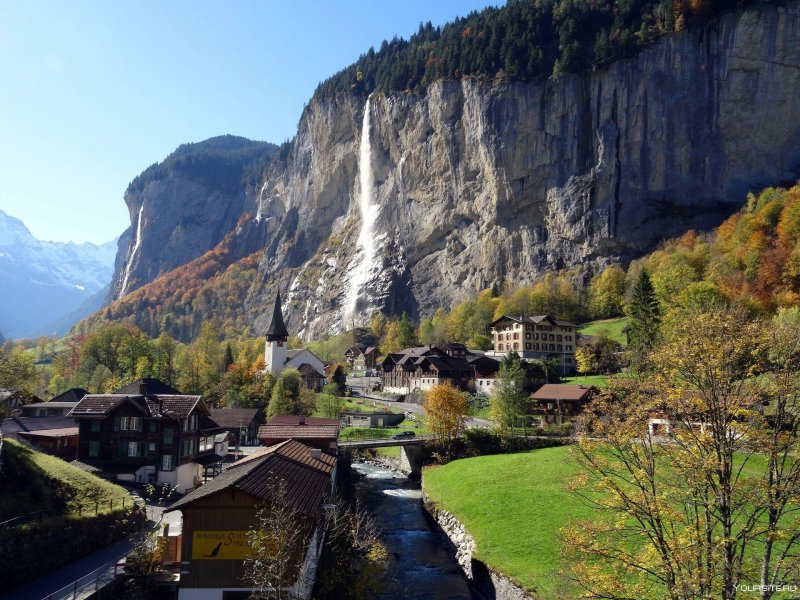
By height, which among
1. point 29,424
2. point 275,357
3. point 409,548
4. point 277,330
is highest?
point 277,330

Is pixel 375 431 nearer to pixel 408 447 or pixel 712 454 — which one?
pixel 408 447

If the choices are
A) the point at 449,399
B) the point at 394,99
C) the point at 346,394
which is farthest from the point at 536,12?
the point at 449,399

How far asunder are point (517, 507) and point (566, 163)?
306 feet

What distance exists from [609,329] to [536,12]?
3043 inches

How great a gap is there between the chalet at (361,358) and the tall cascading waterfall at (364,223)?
63.3 feet

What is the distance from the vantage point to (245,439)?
58.7 meters

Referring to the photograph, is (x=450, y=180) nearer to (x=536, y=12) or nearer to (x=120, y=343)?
(x=536, y=12)

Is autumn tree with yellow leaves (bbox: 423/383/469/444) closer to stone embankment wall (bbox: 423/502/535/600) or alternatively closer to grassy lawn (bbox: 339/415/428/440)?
grassy lawn (bbox: 339/415/428/440)

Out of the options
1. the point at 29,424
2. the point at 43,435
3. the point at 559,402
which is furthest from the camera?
the point at 559,402

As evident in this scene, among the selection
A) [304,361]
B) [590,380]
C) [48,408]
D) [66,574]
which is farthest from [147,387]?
[590,380]

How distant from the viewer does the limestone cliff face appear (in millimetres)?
97000

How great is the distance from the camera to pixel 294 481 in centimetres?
2267

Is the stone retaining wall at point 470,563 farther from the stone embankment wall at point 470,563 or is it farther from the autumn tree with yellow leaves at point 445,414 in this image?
the autumn tree with yellow leaves at point 445,414

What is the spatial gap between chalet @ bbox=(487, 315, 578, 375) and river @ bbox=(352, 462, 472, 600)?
39.3m
